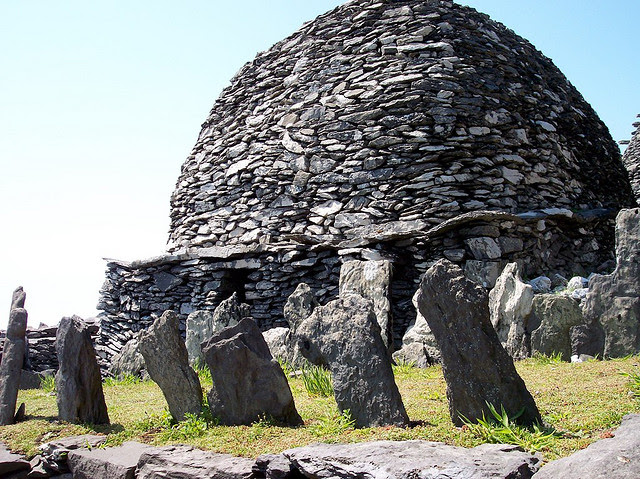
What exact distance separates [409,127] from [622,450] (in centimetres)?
760

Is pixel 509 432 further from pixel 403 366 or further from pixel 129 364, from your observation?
pixel 129 364

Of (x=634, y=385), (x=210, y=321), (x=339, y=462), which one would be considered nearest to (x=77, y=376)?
(x=339, y=462)

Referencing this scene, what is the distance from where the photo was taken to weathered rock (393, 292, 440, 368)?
7.19 metres

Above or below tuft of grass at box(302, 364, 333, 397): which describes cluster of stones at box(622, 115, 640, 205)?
above

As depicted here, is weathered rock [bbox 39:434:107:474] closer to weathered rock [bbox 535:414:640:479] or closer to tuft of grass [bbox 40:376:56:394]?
weathered rock [bbox 535:414:640:479]

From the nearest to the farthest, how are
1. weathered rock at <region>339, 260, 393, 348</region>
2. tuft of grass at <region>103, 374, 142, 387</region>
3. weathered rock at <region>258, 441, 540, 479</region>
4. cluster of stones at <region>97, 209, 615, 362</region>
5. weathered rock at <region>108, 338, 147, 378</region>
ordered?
weathered rock at <region>258, 441, 540, 479</region>
weathered rock at <region>339, 260, 393, 348</region>
cluster of stones at <region>97, 209, 615, 362</region>
tuft of grass at <region>103, 374, 142, 387</region>
weathered rock at <region>108, 338, 147, 378</region>

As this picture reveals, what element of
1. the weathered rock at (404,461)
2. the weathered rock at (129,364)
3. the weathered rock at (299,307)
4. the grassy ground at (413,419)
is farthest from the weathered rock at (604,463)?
the weathered rock at (129,364)

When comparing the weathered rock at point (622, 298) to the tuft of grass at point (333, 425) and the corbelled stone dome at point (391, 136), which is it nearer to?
the tuft of grass at point (333, 425)

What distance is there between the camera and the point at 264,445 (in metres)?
4.25

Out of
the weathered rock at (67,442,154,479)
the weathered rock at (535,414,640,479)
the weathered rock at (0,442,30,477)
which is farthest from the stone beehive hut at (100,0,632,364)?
the weathered rock at (535,414,640,479)

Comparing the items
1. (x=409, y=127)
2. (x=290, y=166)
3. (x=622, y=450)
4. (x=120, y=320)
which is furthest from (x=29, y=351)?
(x=622, y=450)

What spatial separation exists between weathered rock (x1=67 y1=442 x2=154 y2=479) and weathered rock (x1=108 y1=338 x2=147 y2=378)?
4.68 meters

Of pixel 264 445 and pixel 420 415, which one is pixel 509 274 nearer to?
pixel 420 415

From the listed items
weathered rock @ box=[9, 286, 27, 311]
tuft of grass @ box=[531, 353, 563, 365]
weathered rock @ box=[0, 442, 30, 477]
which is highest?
weathered rock @ box=[9, 286, 27, 311]
